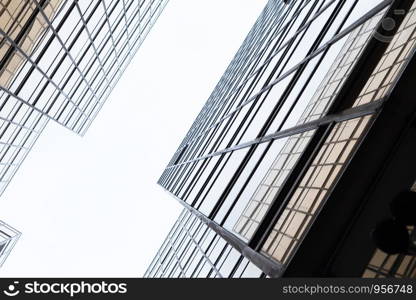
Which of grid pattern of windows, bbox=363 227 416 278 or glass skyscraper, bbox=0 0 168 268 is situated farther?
glass skyscraper, bbox=0 0 168 268

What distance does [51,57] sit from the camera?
25484 mm

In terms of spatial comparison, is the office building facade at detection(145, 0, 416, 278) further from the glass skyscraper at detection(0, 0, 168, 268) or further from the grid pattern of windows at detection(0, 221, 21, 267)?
the grid pattern of windows at detection(0, 221, 21, 267)

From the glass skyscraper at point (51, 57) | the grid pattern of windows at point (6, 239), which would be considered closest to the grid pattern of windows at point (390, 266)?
the glass skyscraper at point (51, 57)

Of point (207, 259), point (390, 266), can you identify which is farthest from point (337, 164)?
point (207, 259)

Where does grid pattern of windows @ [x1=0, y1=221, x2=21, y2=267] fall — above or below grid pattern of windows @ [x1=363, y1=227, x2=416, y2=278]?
below

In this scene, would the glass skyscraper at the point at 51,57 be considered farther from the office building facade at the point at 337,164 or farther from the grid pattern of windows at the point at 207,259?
the grid pattern of windows at the point at 207,259

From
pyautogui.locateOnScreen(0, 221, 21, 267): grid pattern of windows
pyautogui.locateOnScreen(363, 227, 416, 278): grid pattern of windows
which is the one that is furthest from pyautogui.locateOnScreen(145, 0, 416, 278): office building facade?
pyautogui.locateOnScreen(0, 221, 21, 267): grid pattern of windows

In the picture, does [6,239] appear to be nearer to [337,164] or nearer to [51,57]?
[51,57]

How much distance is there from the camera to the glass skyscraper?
2070 centimetres

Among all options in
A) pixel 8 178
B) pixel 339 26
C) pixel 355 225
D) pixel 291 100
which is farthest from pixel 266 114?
pixel 8 178

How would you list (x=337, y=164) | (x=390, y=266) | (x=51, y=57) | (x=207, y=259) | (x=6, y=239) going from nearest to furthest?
(x=390, y=266), (x=337, y=164), (x=207, y=259), (x=51, y=57), (x=6, y=239)

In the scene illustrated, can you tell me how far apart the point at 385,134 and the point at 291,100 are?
6.92 metres

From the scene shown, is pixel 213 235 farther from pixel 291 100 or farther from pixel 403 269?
pixel 403 269

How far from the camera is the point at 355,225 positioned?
8.84m
